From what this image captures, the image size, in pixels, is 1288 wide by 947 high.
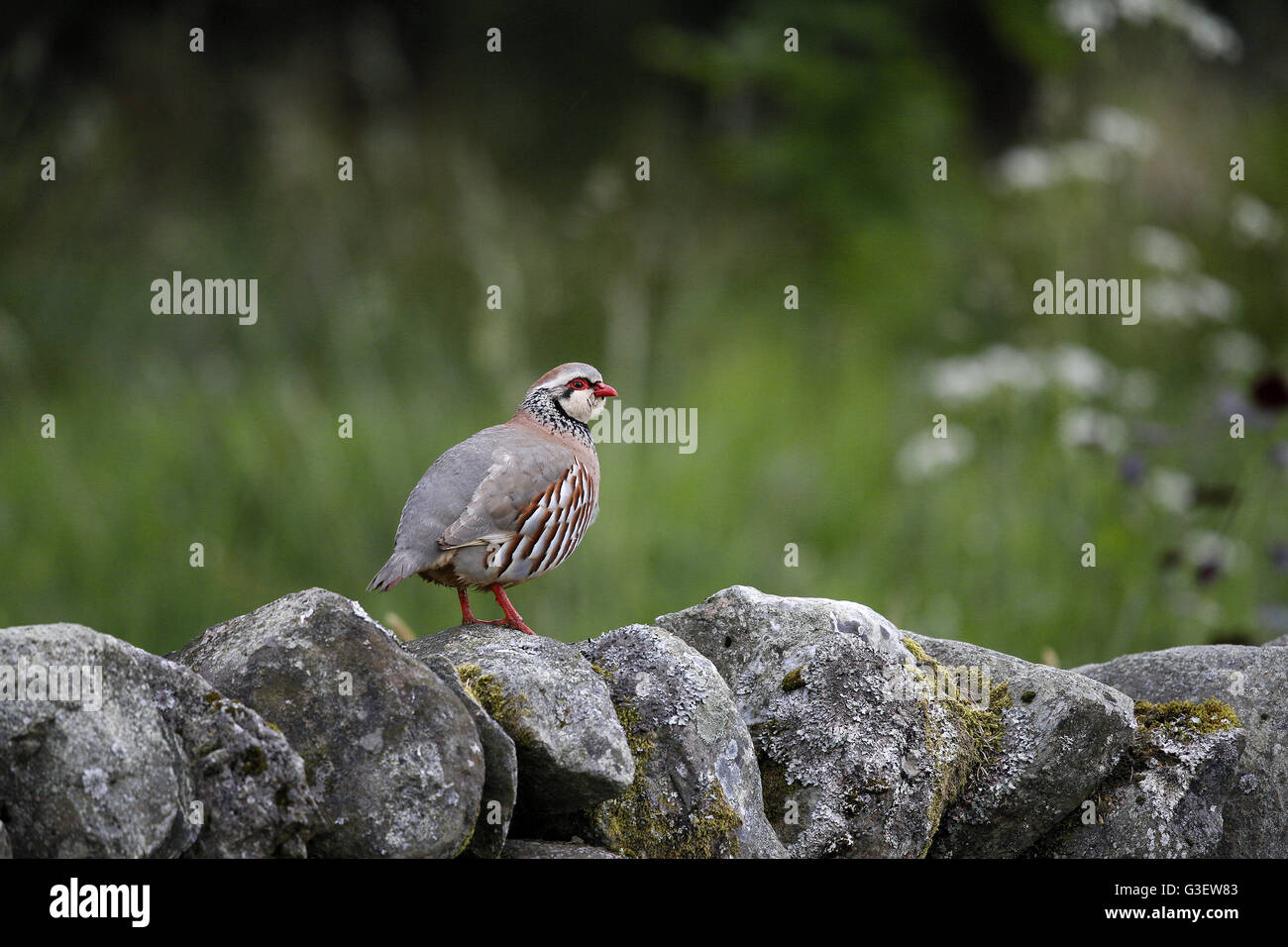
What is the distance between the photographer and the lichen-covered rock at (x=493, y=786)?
2.56m

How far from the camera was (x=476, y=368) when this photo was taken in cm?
755

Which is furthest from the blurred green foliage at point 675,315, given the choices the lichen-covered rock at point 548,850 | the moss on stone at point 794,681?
the lichen-covered rock at point 548,850

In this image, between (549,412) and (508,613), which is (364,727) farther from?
(549,412)

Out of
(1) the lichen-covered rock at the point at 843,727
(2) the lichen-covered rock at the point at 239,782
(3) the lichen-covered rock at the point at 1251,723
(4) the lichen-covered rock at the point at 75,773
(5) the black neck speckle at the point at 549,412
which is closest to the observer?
(4) the lichen-covered rock at the point at 75,773

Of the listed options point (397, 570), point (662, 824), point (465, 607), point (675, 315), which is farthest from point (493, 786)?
point (675, 315)

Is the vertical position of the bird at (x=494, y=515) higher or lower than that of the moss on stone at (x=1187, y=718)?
higher

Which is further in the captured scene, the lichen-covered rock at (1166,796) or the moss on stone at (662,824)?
the lichen-covered rock at (1166,796)

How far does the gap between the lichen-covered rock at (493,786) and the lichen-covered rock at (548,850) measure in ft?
0.26

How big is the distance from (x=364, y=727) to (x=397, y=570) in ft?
2.12

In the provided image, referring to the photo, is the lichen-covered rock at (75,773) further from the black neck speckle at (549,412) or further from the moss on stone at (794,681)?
the black neck speckle at (549,412)

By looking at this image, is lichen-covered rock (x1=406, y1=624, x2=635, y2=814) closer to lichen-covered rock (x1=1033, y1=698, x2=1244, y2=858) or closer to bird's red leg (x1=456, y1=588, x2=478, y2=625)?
bird's red leg (x1=456, y1=588, x2=478, y2=625)

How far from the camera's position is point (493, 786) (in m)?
2.57

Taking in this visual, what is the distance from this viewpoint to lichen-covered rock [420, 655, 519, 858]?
8.39ft
